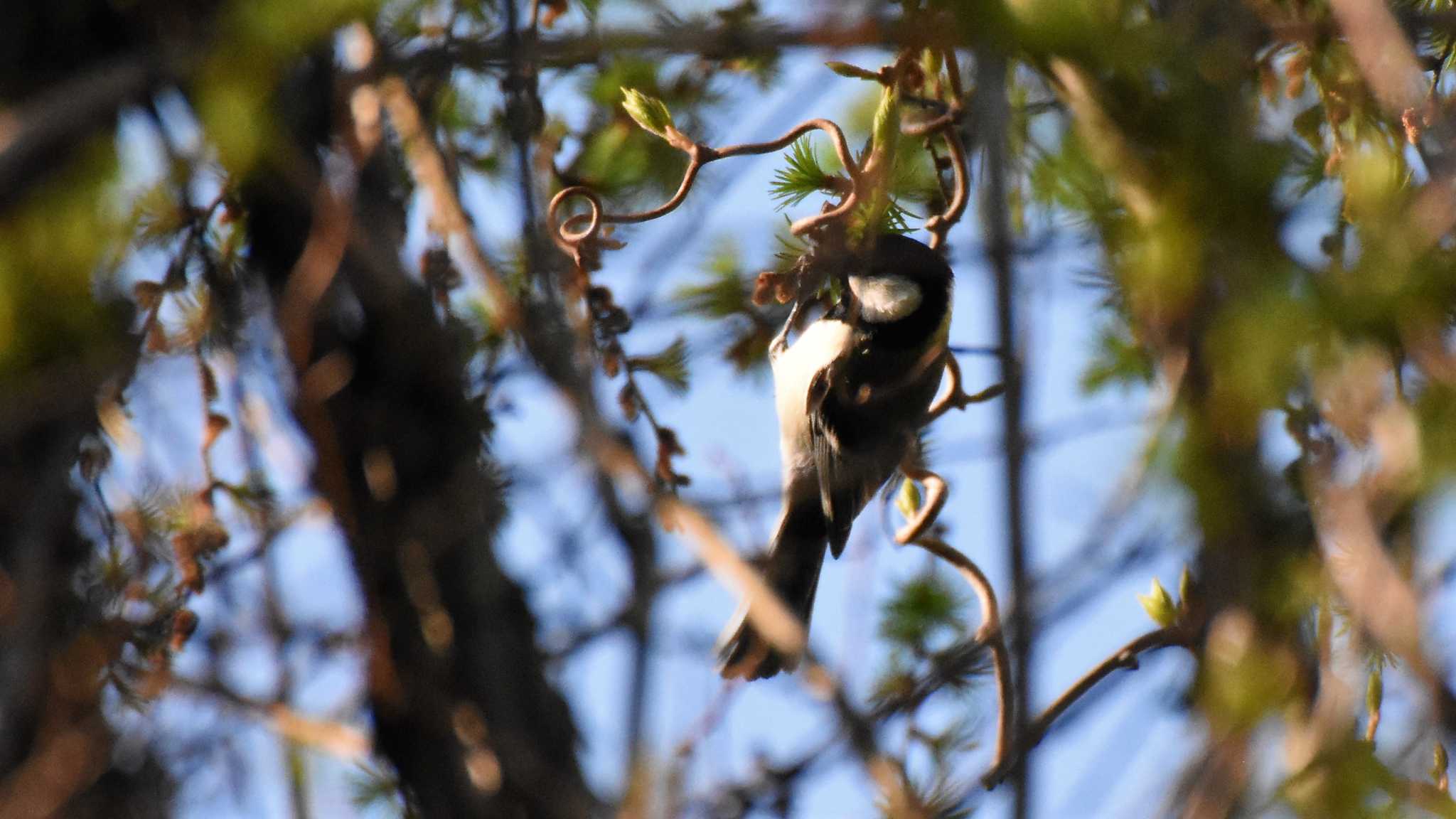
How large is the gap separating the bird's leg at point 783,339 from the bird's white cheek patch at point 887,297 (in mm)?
285

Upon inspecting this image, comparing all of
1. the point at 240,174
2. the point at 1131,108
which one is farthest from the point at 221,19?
the point at 1131,108

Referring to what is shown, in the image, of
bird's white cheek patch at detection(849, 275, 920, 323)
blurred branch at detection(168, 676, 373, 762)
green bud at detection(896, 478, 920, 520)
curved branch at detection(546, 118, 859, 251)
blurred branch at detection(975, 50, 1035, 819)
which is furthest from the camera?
bird's white cheek patch at detection(849, 275, 920, 323)

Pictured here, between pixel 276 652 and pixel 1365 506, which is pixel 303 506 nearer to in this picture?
pixel 276 652

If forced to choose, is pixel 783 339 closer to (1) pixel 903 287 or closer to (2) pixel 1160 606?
(1) pixel 903 287

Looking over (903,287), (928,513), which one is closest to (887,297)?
(903,287)

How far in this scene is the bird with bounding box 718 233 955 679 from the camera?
13.0 feet

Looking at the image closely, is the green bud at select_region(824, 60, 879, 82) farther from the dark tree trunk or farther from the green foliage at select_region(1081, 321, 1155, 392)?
the dark tree trunk

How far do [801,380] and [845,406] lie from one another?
250 mm

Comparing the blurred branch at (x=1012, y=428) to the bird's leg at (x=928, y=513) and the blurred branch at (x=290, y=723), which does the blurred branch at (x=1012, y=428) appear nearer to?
the blurred branch at (x=290, y=723)

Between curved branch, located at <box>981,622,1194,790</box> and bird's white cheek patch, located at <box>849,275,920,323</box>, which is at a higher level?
bird's white cheek patch, located at <box>849,275,920,323</box>

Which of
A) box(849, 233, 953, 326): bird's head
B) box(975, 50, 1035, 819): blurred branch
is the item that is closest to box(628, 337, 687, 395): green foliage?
box(849, 233, 953, 326): bird's head

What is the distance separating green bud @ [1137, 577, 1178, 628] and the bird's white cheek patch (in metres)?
1.79

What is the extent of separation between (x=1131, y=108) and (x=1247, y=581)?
1.60 ft

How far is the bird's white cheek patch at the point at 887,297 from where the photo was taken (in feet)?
13.6
